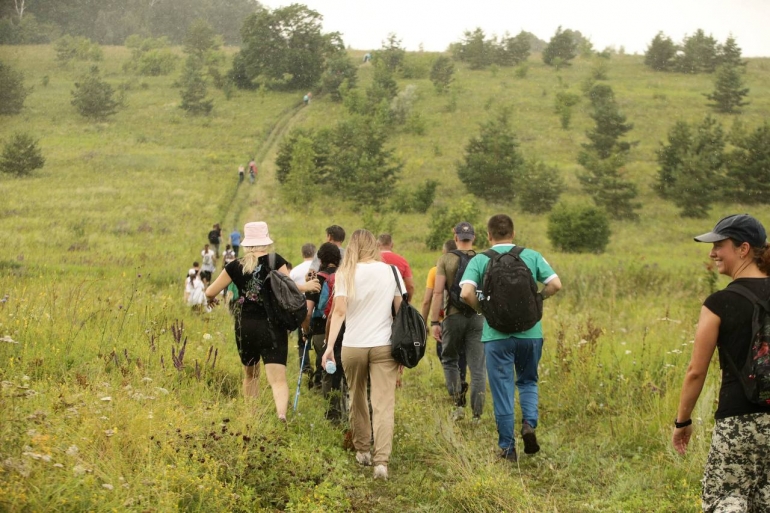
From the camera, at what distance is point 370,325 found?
552 cm

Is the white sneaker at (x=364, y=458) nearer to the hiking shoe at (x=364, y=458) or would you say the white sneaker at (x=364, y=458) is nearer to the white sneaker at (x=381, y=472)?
the hiking shoe at (x=364, y=458)

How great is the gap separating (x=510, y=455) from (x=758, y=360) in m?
2.96

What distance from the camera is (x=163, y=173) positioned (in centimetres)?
4600

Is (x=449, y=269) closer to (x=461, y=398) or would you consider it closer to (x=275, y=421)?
(x=461, y=398)

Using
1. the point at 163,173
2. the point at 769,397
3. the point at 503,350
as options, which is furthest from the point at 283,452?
the point at 163,173

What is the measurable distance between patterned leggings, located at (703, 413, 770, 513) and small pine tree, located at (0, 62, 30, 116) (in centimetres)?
6601

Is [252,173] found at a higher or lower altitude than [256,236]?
lower

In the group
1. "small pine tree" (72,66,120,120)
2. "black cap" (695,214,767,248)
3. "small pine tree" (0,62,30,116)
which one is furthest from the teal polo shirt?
"small pine tree" (0,62,30,116)

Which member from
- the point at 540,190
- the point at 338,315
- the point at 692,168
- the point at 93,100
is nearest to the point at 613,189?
the point at 540,190

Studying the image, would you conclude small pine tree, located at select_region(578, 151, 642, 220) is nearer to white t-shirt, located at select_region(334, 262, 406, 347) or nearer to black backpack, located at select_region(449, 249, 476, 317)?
black backpack, located at select_region(449, 249, 476, 317)

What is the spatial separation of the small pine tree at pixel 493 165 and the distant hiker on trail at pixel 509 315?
3562cm

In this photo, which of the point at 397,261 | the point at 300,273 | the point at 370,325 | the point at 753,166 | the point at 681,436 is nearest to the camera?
the point at 681,436

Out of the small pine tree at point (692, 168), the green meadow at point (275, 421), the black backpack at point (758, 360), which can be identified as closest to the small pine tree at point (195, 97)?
the small pine tree at point (692, 168)

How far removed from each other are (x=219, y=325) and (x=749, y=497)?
27.2 feet
